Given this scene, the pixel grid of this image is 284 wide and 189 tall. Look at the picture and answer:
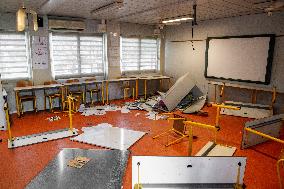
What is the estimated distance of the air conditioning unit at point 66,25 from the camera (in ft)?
26.1

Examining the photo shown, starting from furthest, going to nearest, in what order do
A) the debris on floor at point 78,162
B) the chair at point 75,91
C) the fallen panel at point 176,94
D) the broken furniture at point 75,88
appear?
the chair at point 75,91 → the broken furniture at point 75,88 → the fallen panel at point 176,94 → the debris on floor at point 78,162

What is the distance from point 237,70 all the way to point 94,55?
5.66 m

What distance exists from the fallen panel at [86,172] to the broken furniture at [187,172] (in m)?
1.38

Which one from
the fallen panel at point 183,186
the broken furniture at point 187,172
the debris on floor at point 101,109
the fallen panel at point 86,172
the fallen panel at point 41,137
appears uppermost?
the broken furniture at point 187,172

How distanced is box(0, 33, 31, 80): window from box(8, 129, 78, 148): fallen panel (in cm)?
314

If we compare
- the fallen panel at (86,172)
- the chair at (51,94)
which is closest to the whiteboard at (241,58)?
the fallen panel at (86,172)

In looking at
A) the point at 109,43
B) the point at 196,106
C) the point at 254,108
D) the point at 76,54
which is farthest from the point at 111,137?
the point at 109,43

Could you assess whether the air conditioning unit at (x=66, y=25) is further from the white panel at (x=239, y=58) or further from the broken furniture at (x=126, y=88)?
the white panel at (x=239, y=58)

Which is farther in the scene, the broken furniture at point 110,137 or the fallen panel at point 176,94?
the fallen panel at point 176,94

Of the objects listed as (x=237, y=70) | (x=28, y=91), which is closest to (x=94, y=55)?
(x=28, y=91)

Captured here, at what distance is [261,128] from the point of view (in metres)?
5.12

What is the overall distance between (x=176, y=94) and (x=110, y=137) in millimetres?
3295

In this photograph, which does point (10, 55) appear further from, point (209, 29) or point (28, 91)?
point (209, 29)

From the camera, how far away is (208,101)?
374 inches
